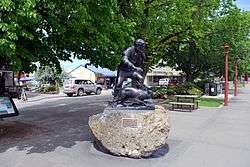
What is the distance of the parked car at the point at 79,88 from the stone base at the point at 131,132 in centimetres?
A: 3095

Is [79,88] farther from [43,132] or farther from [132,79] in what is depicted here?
[132,79]

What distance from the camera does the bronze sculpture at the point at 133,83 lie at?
11.7 meters

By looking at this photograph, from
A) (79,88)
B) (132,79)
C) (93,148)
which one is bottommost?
(93,148)

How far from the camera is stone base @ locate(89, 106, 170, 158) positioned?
34.0 ft

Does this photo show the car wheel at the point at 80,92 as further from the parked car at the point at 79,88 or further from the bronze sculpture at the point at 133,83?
the bronze sculpture at the point at 133,83

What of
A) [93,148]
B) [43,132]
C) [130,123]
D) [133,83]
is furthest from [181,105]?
[130,123]

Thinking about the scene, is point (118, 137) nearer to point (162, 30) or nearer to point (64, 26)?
point (64, 26)

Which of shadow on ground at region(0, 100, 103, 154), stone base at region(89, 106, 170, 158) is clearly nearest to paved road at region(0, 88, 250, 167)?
shadow on ground at region(0, 100, 103, 154)

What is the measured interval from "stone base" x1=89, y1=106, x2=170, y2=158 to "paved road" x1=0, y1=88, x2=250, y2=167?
26 centimetres

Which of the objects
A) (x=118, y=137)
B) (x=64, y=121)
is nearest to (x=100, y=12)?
(x=118, y=137)

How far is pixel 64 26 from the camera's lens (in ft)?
42.1

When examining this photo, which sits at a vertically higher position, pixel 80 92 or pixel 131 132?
pixel 80 92

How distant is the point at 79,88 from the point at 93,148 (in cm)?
3142

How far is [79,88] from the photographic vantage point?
42688 mm
